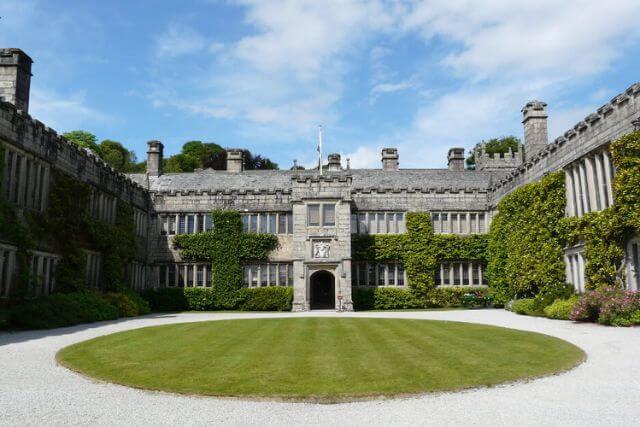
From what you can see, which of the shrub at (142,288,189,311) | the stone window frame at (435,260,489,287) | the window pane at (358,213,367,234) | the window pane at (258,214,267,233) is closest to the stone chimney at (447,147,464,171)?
the stone window frame at (435,260,489,287)

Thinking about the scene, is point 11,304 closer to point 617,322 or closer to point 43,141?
point 43,141

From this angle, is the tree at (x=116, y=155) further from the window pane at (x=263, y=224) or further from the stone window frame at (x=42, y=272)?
the stone window frame at (x=42, y=272)

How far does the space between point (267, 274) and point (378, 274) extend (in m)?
6.89

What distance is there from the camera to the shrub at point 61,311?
16609 millimetres

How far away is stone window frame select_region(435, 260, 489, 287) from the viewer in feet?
106

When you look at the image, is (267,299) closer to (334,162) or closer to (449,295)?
(449,295)

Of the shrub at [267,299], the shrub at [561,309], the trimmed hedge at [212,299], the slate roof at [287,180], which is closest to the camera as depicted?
the shrub at [561,309]

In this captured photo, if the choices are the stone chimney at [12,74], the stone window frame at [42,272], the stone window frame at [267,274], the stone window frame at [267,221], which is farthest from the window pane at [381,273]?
the stone chimney at [12,74]

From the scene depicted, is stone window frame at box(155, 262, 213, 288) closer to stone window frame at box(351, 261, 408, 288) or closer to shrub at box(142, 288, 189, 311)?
shrub at box(142, 288, 189, 311)

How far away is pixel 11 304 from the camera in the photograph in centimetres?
1820

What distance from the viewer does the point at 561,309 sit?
65.1ft

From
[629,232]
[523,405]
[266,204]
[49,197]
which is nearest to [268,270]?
[266,204]

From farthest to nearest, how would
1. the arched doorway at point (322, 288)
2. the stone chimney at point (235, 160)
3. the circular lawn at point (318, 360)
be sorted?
the stone chimney at point (235, 160) < the arched doorway at point (322, 288) < the circular lawn at point (318, 360)

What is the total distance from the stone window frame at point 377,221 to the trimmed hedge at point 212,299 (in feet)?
19.8
